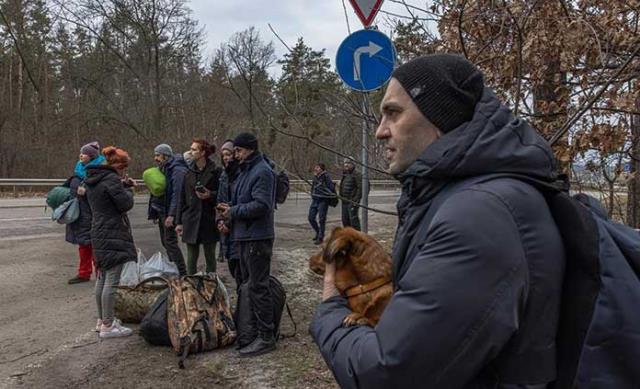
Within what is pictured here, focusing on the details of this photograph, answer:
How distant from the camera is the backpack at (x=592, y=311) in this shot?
4.11 ft

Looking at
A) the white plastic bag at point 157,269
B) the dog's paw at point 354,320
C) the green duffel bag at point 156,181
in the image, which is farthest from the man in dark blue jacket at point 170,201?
the dog's paw at point 354,320

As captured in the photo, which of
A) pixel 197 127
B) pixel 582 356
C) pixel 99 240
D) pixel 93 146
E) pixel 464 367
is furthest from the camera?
pixel 197 127

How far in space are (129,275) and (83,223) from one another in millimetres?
1883

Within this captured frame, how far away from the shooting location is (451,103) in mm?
1419

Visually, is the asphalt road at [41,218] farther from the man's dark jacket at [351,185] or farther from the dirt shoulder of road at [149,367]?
the dirt shoulder of road at [149,367]

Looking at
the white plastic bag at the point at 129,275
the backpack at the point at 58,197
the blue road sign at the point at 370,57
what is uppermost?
the blue road sign at the point at 370,57

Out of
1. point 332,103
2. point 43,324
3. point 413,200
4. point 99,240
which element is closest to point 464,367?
point 413,200

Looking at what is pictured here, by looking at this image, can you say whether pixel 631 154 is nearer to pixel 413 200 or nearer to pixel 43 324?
pixel 413 200

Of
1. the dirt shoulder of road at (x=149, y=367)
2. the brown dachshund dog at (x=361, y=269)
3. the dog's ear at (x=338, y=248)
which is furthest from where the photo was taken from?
the dirt shoulder of road at (x=149, y=367)

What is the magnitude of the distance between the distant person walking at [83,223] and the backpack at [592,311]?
6329 millimetres

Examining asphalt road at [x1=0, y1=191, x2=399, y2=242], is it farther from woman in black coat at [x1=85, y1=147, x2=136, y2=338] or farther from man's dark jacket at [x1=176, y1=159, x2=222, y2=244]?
woman in black coat at [x1=85, y1=147, x2=136, y2=338]

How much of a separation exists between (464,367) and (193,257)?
601cm

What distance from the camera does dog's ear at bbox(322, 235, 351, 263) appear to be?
186 cm

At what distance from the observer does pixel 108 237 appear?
5273 mm
